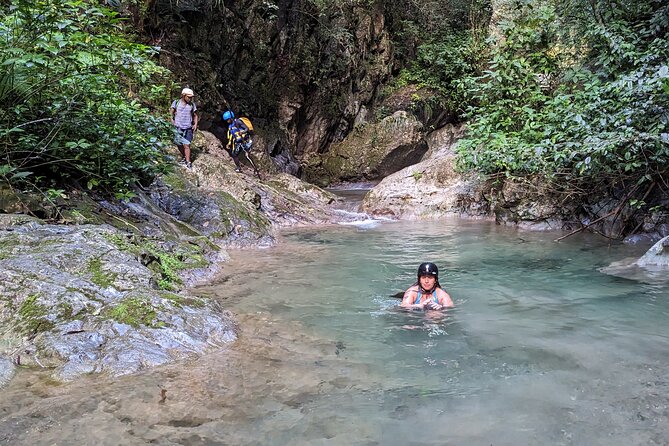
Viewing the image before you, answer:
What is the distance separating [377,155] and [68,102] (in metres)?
15.9

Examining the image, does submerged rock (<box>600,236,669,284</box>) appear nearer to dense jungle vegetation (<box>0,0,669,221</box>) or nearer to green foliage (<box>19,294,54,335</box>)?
dense jungle vegetation (<box>0,0,669,221</box>)

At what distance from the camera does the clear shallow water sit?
2777 millimetres

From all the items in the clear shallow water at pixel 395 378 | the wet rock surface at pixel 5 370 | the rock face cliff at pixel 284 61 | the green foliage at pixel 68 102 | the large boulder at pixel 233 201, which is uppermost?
the rock face cliff at pixel 284 61

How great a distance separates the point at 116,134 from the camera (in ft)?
22.4

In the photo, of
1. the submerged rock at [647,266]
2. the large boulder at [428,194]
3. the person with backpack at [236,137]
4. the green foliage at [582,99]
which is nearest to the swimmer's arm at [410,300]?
the submerged rock at [647,266]

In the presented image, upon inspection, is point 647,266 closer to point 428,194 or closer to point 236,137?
point 428,194

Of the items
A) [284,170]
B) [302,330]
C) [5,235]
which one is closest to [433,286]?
[302,330]

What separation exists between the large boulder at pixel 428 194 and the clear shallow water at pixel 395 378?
23.3 ft

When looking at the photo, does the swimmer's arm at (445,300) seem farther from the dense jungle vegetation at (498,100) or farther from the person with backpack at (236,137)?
the person with backpack at (236,137)

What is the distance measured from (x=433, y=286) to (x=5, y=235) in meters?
4.53

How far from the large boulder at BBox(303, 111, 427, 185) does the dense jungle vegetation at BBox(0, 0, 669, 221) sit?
6.95 m

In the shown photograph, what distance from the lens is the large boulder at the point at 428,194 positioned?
543 inches

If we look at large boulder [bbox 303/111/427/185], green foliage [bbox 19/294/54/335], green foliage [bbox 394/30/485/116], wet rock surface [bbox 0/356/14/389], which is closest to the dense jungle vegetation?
green foliage [bbox 19/294/54/335]

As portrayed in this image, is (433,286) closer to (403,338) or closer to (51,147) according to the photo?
(403,338)
